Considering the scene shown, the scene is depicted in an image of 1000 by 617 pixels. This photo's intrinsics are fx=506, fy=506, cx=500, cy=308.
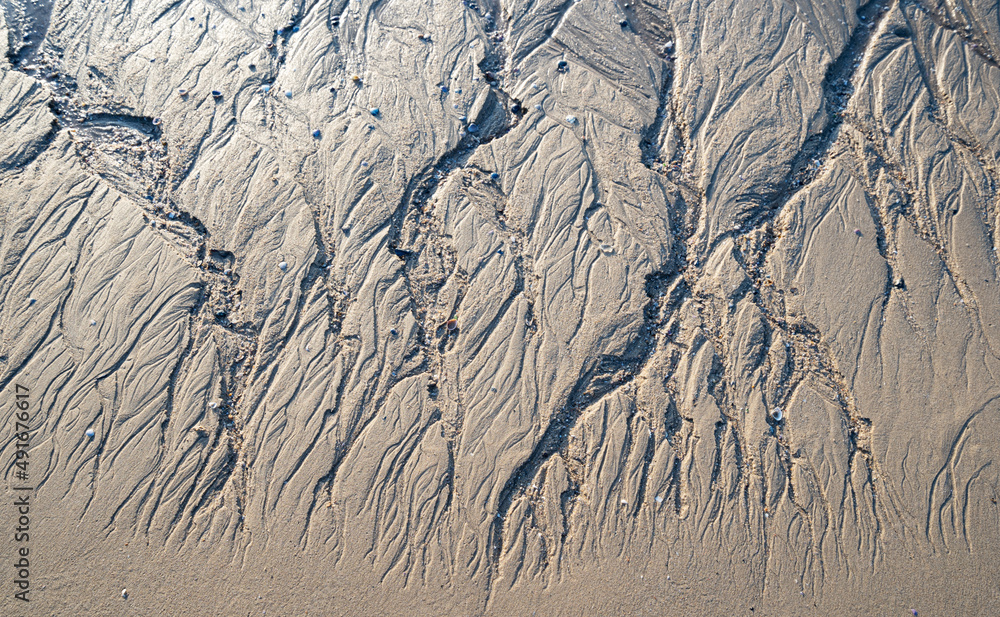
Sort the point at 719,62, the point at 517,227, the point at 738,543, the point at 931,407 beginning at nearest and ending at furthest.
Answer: the point at 738,543 < the point at 931,407 < the point at 517,227 < the point at 719,62

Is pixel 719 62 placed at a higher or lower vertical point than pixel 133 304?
higher

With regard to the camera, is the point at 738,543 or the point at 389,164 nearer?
the point at 738,543

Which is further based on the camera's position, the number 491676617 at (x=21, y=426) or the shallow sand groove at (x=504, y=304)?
the number 491676617 at (x=21, y=426)

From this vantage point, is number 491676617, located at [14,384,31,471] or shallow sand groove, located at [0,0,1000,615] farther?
number 491676617, located at [14,384,31,471]

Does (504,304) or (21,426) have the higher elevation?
(504,304)

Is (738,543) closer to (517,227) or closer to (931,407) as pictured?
(931,407)

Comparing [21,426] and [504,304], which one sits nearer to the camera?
[21,426]

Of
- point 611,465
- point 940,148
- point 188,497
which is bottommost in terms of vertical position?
point 188,497

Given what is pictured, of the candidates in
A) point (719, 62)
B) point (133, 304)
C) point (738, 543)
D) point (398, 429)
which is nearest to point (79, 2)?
point (133, 304)
